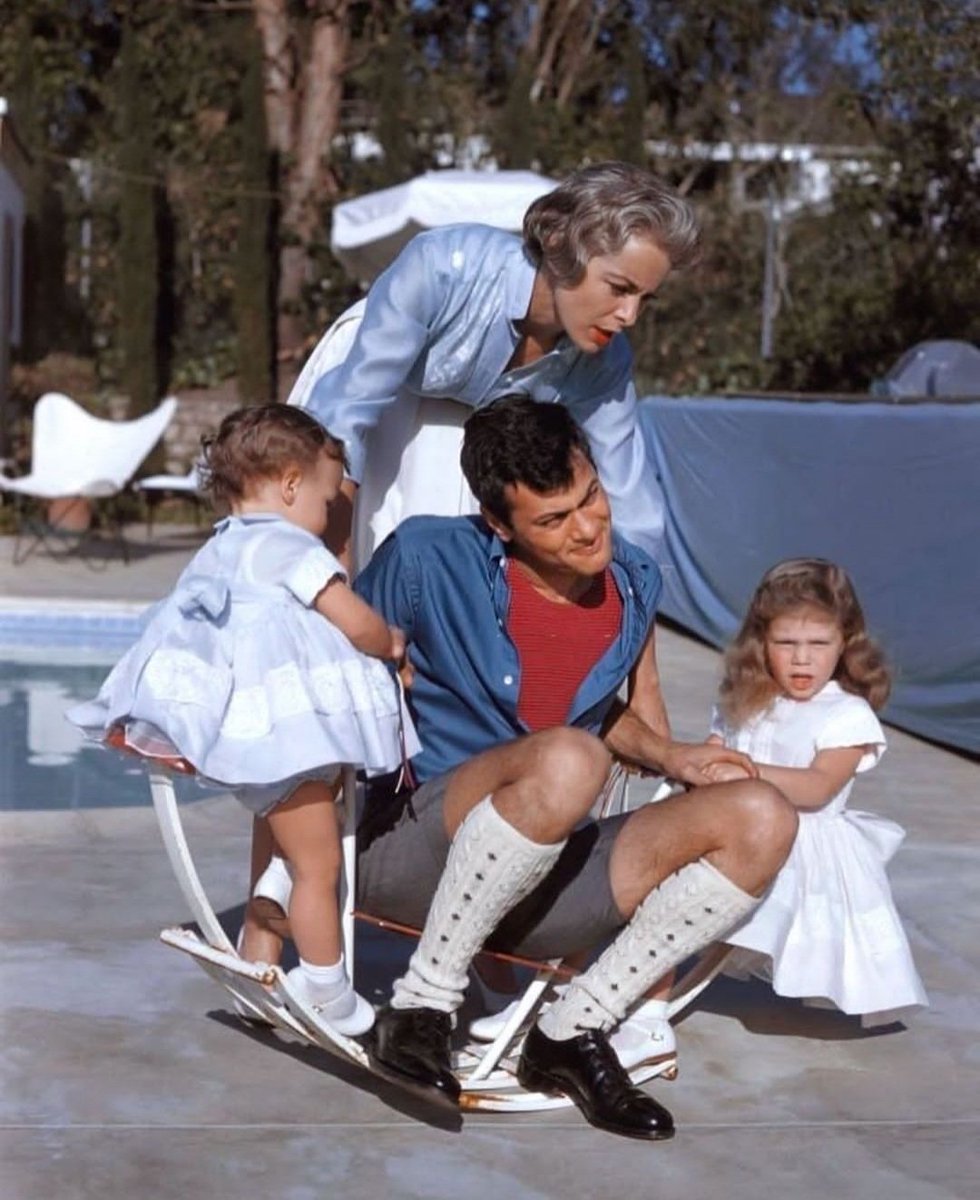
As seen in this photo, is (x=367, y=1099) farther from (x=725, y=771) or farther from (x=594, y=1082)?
(x=725, y=771)

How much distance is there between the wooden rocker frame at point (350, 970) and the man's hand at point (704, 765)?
0.29m

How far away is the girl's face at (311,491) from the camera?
120 inches

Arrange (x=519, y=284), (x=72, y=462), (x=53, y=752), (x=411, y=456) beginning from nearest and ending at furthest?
(x=519, y=284)
(x=411, y=456)
(x=53, y=752)
(x=72, y=462)

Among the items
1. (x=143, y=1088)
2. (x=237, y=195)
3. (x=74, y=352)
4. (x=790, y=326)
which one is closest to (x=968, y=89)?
(x=790, y=326)

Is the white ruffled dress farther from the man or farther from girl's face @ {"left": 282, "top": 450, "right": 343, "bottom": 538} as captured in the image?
girl's face @ {"left": 282, "top": 450, "right": 343, "bottom": 538}

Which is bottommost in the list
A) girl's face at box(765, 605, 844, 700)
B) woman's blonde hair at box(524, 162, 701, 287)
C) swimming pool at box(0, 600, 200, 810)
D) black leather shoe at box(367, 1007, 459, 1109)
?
swimming pool at box(0, 600, 200, 810)

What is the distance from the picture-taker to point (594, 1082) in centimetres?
298

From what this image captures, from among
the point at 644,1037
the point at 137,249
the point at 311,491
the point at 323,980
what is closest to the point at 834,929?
the point at 644,1037

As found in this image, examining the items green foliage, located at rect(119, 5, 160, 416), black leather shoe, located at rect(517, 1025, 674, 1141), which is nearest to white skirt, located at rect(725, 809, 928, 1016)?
black leather shoe, located at rect(517, 1025, 674, 1141)

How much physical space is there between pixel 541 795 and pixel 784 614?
75 centimetres

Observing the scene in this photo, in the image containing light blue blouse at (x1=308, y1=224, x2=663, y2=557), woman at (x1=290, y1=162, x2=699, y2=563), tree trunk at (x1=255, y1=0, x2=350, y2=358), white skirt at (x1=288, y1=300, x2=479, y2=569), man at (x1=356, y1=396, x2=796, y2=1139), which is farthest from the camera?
tree trunk at (x1=255, y1=0, x2=350, y2=358)

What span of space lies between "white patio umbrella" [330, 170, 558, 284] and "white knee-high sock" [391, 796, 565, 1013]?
30.3 feet

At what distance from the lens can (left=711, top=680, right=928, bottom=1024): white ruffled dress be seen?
3320 millimetres

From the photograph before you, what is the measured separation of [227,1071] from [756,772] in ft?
2.93
